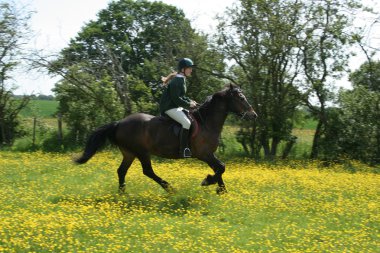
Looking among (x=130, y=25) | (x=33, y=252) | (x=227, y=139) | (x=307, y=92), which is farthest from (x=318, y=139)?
(x=130, y=25)

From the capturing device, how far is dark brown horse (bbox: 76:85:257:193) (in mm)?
10695

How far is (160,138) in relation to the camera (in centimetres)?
1068

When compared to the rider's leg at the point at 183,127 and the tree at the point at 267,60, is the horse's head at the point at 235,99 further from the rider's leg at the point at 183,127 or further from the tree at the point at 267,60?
the tree at the point at 267,60

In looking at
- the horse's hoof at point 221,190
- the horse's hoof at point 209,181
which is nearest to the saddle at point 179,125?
the horse's hoof at point 209,181

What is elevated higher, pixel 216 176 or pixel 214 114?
pixel 214 114

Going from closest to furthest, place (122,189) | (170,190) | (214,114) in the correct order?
(170,190)
(122,189)
(214,114)

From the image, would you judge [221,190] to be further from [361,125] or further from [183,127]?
[361,125]

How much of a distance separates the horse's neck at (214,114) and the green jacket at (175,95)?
590 millimetres

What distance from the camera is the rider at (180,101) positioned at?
10453 millimetres

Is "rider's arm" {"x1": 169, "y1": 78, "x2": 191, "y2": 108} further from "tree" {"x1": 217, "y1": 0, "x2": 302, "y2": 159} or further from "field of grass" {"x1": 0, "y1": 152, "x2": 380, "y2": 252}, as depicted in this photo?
"tree" {"x1": 217, "y1": 0, "x2": 302, "y2": 159}

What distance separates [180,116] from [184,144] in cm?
64

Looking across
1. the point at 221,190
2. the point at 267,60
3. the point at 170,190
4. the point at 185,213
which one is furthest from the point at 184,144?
the point at 267,60

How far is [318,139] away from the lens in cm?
2100

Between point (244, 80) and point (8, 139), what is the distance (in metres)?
11.8
